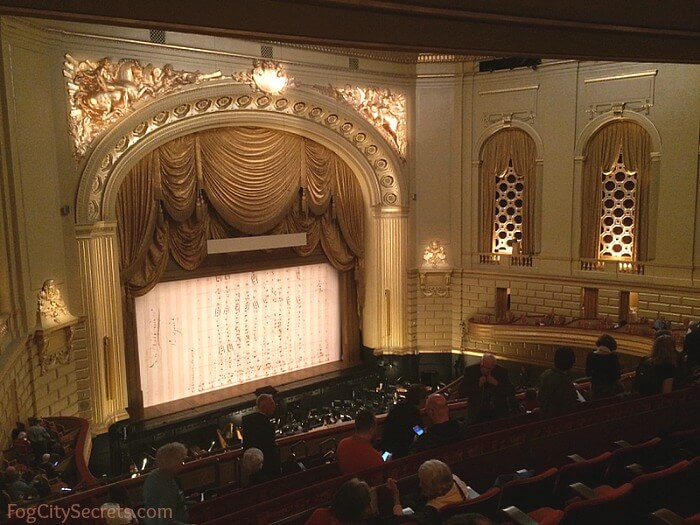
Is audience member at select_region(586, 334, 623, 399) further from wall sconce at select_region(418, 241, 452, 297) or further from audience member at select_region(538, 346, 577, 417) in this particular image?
wall sconce at select_region(418, 241, 452, 297)

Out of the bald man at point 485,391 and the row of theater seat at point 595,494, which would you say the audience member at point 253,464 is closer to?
the row of theater seat at point 595,494

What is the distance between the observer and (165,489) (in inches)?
134

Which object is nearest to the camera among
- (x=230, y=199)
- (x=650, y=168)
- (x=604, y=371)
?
(x=604, y=371)

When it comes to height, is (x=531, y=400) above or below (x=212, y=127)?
below

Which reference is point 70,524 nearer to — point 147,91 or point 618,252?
point 147,91

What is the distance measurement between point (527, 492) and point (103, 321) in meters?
8.33

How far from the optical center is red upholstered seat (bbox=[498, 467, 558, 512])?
3.83m

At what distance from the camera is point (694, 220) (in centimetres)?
1159

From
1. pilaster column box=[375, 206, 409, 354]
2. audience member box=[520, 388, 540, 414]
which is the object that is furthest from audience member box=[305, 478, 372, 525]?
Answer: pilaster column box=[375, 206, 409, 354]

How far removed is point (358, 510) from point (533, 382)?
37.3ft

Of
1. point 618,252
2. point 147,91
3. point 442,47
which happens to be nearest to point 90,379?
point 147,91

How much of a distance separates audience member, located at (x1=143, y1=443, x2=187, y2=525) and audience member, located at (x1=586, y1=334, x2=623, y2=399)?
13.5 feet

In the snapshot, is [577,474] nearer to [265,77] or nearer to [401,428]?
[401,428]

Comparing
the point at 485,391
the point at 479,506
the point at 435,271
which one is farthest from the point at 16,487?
the point at 435,271
